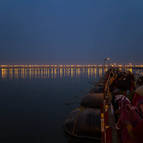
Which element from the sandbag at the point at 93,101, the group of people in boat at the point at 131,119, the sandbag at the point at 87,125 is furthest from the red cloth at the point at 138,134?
the sandbag at the point at 93,101

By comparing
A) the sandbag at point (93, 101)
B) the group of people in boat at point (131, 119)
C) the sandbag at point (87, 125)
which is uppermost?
the group of people in boat at point (131, 119)

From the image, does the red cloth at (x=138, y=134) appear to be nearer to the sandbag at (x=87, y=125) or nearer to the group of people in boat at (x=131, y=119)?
the group of people in boat at (x=131, y=119)

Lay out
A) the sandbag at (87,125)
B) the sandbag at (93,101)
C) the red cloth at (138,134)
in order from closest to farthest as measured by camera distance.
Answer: the red cloth at (138,134) → the sandbag at (87,125) → the sandbag at (93,101)

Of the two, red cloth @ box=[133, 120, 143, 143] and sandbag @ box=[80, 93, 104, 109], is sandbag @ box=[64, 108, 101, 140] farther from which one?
red cloth @ box=[133, 120, 143, 143]

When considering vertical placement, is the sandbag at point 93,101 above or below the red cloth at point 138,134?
below

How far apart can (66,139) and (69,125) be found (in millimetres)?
1267

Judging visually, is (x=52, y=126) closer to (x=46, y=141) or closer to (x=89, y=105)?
(x=46, y=141)

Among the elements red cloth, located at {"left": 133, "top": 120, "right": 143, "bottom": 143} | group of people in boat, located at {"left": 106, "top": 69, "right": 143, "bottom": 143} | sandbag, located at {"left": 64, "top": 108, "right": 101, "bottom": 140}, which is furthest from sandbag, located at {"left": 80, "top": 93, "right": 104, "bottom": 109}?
red cloth, located at {"left": 133, "top": 120, "right": 143, "bottom": 143}

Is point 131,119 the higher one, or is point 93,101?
point 131,119

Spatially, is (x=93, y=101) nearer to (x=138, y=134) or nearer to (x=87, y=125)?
(x=87, y=125)

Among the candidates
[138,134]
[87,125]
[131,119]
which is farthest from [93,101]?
[138,134]

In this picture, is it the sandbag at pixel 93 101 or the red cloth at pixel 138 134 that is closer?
the red cloth at pixel 138 134

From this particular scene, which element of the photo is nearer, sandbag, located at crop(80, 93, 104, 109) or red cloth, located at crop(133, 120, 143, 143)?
red cloth, located at crop(133, 120, 143, 143)

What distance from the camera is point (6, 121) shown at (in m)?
13.6
